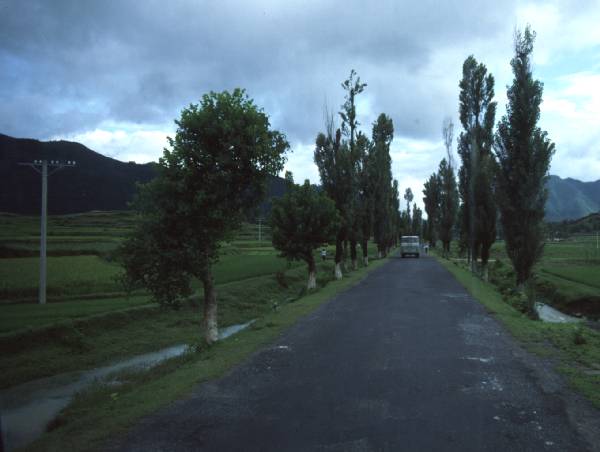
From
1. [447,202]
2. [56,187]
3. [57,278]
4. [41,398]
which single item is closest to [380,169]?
[447,202]

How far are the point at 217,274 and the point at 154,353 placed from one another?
1573 cm

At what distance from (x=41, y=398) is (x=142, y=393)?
16.4 feet

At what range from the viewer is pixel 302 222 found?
86.7 feet

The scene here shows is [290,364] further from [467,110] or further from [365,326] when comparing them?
[467,110]

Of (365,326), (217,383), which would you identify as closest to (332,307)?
(365,326)

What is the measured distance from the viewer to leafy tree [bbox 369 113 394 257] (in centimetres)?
4497

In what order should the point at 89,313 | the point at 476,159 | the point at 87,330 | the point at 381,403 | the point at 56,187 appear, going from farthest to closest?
the point at 56,187, the point at 476,159, the point at 89,313, the point at 87,330, the point at 381,403

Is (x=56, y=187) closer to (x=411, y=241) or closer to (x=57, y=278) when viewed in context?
(x=411, y=241)

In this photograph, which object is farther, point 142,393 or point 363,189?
point 363,189

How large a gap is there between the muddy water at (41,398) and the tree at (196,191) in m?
2.54

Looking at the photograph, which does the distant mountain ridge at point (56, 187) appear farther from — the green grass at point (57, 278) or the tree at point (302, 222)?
the tree at point (302, 222)

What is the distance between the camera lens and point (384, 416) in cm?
637

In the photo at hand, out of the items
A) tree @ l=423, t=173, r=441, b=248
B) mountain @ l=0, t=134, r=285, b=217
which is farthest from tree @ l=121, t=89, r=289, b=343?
mountain @ l=0, t=134, r=285, b=217

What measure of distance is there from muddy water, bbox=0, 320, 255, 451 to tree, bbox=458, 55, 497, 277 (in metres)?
26.3
